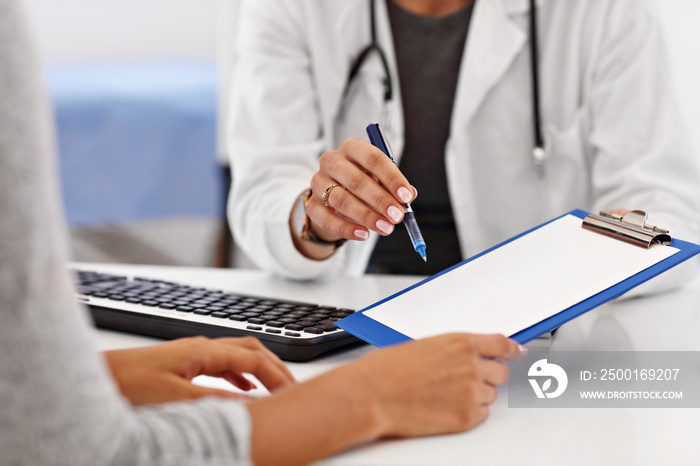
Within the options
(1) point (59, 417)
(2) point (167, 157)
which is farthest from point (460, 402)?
(2) point (167, 157)

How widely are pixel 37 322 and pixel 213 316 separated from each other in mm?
345

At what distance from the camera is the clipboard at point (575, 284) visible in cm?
55

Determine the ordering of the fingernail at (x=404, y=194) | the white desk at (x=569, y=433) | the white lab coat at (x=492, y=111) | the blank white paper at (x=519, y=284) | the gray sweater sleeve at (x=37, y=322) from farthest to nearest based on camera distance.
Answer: the white lab coat at (x=492, y=111)
the fingernail at (x=404, y=194)
the blank white paper at (x=519, y=284)
the white desk at (x=569, y=433)
the gray sweater sleeve at (x=37, y=322)

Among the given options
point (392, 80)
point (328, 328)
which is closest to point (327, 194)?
point (328, 328)

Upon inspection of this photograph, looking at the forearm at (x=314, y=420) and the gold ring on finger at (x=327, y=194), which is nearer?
the forearm at (x=314, y=420)

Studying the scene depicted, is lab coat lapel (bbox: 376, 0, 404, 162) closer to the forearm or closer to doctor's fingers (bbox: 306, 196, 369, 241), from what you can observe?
doctor's fingers (bbox: 306, 196, 369, 241)

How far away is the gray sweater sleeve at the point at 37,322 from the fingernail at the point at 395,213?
0.38 metres

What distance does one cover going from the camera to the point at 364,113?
3.76 feet

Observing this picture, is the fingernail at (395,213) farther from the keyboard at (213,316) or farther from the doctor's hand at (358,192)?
the keyboard at (213,316)

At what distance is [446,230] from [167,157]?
1510 millimetres

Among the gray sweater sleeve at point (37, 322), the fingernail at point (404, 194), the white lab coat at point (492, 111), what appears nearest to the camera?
the gray sweater sleeve at point (37, 322)

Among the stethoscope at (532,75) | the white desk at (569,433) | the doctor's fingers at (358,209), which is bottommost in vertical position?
the white desk at (569,433)

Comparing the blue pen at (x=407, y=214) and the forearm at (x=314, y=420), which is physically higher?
the blue pen at (x=407, y=214)

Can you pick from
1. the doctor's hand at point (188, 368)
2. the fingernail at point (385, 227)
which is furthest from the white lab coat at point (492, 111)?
the doctor's hand at point (188, 368)
